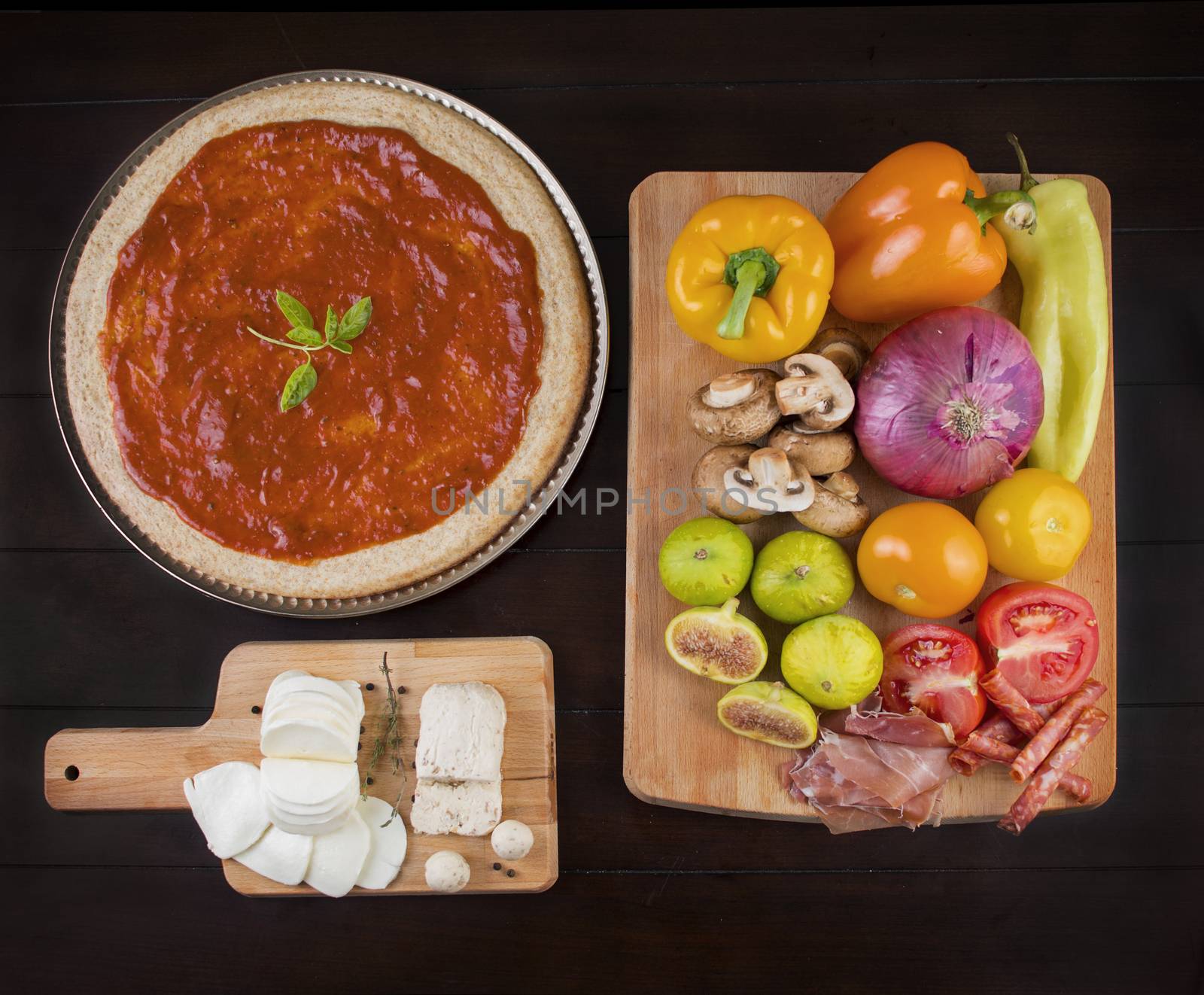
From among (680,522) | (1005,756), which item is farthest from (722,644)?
(1005,756)

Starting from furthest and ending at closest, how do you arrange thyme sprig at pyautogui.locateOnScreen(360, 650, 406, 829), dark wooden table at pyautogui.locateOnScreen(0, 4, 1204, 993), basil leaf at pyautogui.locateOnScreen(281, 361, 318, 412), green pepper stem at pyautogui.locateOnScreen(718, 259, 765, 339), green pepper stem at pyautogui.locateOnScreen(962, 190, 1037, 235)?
1. dark wooden table at pyautogui.locateOnScreen(0, 4, 1204, 993)
2. thyme sprig at pyautogui.locateOnScreen(360, 650, 406, 829)
3. basil leaf at pyautogui.locateOnScreen(281, 361, 318, 412)
4. green pepper stem at pyautogui.locateOnScreen(962, 190, 1037, 235)
5. green pepper stem at pyautogui.locateOnScreen(718, 259, 765, 339)

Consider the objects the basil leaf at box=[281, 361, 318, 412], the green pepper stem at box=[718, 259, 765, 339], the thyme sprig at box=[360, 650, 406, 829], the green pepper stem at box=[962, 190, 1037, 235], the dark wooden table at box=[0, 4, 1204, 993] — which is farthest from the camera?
the dark wooden table at box=[0, 4, 1204, 993]

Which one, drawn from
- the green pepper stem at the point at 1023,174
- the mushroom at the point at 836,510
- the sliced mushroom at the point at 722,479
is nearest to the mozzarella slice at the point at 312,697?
the sliced mushroom at the point at 722,479

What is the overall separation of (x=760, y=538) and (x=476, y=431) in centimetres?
74

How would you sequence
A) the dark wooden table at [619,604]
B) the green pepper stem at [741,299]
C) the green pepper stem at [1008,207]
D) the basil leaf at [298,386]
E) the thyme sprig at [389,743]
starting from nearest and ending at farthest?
the green pepper stem at [741,299] → the green pepper stem at [1008,207] → the basil leaf at [298,386] → the thyme sprig at [389,743] → the dark wooden table at [619,604]

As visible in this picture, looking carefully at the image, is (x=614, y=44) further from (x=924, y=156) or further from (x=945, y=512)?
(x=945, y=512)

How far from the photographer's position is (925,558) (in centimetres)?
179

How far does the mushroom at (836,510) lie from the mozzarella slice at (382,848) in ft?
4.09

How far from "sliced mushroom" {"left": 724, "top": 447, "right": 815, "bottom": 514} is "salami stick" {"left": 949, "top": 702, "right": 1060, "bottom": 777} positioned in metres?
0.68

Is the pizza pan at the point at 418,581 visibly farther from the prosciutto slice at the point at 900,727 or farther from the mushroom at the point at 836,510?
the prosciutto slice at the point at 900,727

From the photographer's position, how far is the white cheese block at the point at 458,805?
203 cm

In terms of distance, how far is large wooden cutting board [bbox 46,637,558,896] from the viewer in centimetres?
208

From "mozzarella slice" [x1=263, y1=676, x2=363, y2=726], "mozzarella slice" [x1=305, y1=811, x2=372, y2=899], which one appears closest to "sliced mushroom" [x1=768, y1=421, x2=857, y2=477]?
"mozzarella slice" [x1=263, y1=676, x2=363, y2=726]

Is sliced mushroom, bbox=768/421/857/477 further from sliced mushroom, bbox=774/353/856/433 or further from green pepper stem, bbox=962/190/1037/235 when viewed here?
green pepper stem, bbox=962/190/1037/235
